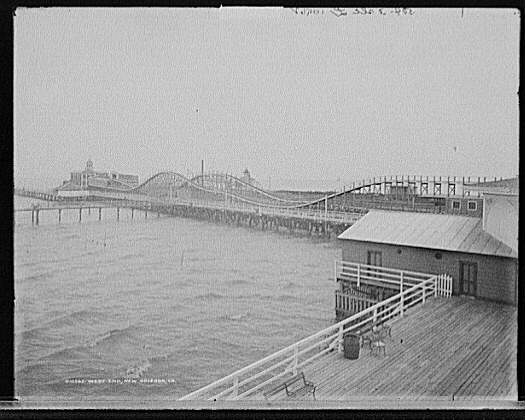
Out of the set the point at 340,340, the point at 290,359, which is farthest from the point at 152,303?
the point at 340,340

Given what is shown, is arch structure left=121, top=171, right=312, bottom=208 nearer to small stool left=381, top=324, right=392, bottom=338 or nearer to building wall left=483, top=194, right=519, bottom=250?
small stool left=381, top=324, right=392, bottom=338

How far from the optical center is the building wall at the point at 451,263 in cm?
189

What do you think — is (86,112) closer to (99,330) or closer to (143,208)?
(143,208)

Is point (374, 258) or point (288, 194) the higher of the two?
point (288, 194)

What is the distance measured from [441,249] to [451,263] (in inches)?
2.4

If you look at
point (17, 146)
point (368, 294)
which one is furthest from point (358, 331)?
point (17, 146)

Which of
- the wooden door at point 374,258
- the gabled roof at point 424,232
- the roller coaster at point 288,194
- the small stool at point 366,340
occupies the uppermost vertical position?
the roller coaster at point 288,194

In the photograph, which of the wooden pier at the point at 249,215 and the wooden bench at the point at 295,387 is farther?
the wooden pier at the point at 249,215

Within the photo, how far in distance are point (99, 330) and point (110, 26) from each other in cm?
102

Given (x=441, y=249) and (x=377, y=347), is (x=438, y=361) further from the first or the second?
(x=441, y=249)

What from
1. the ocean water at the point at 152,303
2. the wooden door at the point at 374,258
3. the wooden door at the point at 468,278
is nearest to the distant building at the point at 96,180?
the ocean water at the point at 152,303

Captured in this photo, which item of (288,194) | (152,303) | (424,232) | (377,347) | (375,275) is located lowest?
(377,347)

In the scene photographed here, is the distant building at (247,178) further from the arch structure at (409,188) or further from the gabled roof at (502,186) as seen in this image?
the gabled roof at (502,186)

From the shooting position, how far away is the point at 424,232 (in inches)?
75.8
